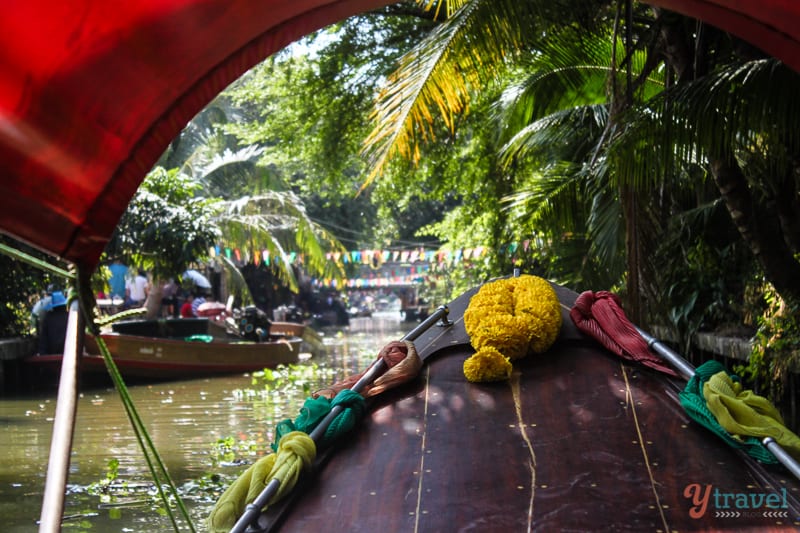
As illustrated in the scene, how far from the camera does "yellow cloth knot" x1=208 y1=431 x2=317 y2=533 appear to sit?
3.54 m

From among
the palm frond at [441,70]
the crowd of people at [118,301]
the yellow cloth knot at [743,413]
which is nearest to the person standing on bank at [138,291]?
the crowd of people at [118,301]

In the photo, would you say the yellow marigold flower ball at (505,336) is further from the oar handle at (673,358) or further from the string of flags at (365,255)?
the string of flags at (365,255)

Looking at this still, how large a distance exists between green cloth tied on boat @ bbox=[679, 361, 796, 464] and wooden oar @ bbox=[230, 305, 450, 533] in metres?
1.51

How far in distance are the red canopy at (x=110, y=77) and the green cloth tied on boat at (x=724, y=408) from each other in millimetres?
1461

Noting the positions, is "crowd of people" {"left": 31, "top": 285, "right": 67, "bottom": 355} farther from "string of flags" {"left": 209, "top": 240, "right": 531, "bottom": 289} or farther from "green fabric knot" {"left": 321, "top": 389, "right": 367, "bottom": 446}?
"green fabric knot" {"left": 321, "top": 389, "right": 367, "bottom": 446}

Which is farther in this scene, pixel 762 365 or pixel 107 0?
pixel 762 365

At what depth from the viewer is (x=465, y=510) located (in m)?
3.36

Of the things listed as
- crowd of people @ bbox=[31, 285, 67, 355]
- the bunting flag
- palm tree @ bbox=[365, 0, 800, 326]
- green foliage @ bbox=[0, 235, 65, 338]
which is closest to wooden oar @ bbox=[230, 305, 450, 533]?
palm tree @ bbox=[365, 0, 800, 326]

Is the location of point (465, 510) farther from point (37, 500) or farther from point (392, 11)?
point (392, 11)

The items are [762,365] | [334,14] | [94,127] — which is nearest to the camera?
[94,127]

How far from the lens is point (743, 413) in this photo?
3713 mm

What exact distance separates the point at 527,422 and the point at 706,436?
2.50ft

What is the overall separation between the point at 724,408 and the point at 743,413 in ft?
0.29

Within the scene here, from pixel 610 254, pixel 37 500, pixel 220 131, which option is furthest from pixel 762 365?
pixel 220 131
